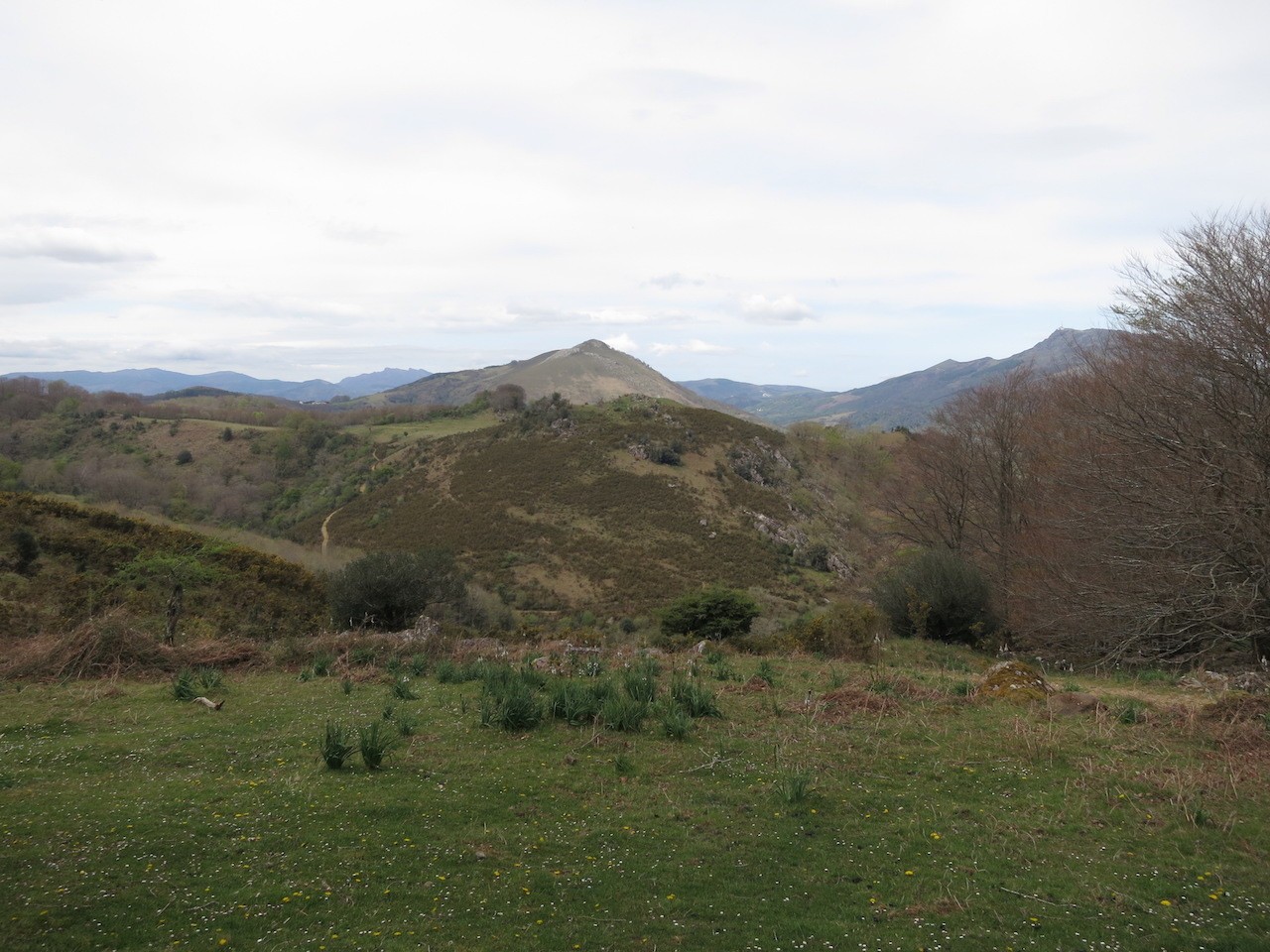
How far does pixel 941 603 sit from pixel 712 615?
6899 mm

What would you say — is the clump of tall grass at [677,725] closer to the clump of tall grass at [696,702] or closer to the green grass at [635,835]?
the green grass at [635,835]

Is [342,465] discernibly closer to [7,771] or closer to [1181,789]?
[7,771]

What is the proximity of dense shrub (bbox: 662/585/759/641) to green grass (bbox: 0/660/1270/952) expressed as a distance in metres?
12.4

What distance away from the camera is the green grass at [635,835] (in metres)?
4.39

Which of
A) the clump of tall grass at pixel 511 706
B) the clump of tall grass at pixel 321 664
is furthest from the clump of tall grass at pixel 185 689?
the clump of tall grass at pixel 511 706

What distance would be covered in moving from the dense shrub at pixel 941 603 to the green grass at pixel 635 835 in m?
11.7

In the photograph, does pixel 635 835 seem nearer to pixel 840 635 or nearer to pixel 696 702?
pixel 696 702

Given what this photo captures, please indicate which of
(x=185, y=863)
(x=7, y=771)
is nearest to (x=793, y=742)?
(x=185, y=863)

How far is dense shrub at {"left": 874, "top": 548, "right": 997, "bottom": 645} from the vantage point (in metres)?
20.4

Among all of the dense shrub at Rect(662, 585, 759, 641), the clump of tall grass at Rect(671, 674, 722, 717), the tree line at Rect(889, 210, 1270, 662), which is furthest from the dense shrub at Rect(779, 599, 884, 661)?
the clump of tall grass at Rect(671, 674, 722, 717)

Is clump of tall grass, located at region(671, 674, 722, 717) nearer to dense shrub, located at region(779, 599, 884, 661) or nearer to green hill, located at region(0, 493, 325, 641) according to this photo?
dense shrub, located at region(779, 599, 884, 661)

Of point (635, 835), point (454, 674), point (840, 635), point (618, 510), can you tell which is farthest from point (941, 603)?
point (618, 510)

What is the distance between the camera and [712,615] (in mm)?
21781

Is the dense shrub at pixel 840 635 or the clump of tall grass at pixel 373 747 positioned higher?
the clump of tall grass at pixel 373 747
